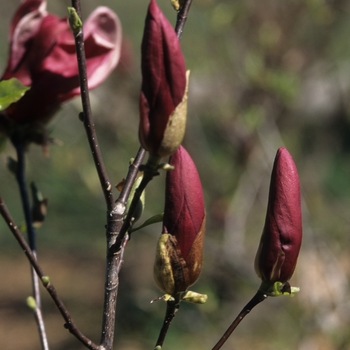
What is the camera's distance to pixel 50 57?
885mm

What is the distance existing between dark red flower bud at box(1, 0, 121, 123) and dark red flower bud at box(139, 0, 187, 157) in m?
0.36

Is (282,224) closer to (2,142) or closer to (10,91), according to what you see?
(10,91)

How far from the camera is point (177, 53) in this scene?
0.51 m

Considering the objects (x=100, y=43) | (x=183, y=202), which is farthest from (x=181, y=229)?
(x=100, y=43)

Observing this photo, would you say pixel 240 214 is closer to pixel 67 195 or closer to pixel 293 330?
pixel 293 330

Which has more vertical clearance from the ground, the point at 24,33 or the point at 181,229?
the point at 24,33

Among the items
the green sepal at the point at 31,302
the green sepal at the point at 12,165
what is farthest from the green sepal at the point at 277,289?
the green sepal at the point at 12,165

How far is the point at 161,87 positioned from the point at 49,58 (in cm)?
41

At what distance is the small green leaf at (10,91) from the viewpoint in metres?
0.69

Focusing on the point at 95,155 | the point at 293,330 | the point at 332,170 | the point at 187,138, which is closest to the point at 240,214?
the point at 187,138

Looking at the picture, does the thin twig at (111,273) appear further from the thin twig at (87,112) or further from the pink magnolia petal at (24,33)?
the pink magnolia petal at (24,33)

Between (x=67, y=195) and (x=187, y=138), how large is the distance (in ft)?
10.3

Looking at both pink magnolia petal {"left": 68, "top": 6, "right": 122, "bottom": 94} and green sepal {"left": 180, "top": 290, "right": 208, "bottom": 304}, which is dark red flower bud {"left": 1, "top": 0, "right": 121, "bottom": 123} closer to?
pink magnolia petal {"left": 68, "top": 6, "right": 122, "bottom": 94}

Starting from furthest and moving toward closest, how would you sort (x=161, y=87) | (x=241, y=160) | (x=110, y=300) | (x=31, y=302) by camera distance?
(x=241, y=160) → (x=31, y=302) → (x=110, y=300) → (x=161, y=87)
